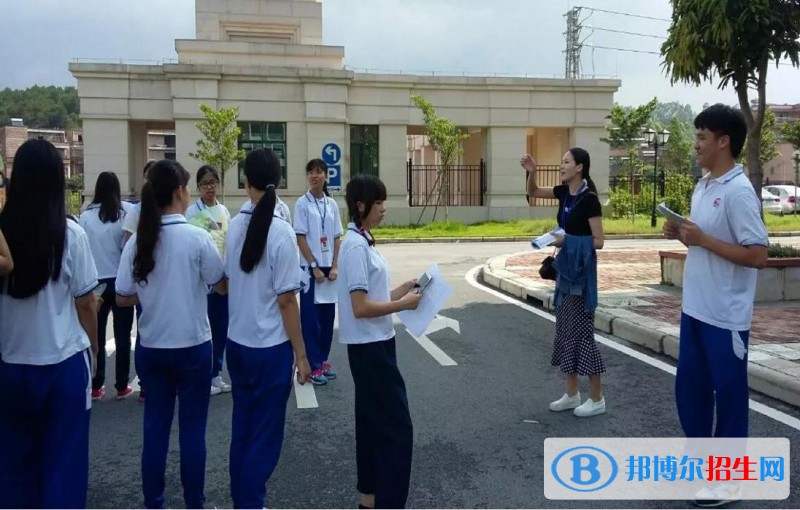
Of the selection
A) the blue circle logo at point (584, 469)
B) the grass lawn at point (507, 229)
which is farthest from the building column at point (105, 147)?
the blue circle logo at point (584, 469)

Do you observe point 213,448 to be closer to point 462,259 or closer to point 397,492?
point 397,492

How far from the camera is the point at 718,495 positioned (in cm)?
397

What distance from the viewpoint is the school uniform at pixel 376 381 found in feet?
11.5

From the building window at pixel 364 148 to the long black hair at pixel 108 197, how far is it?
2366 cm

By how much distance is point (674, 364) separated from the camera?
7.15 m

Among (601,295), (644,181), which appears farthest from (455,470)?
(644,181)

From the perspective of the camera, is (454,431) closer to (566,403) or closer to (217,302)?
(566,403)

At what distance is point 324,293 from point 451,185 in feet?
85.5

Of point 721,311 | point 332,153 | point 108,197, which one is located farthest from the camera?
point 332,153

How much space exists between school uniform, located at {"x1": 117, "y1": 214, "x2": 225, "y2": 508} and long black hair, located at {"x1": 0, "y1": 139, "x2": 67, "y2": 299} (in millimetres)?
700

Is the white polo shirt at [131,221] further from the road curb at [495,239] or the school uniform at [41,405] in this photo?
the road curb at [495,239]

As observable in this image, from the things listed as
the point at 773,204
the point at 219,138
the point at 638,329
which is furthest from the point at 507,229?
the point at 638,329

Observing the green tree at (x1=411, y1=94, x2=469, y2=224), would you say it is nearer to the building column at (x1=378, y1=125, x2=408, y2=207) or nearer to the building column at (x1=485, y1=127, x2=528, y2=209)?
the building column at (x1=378, y1=125, x2=408, y2=207)

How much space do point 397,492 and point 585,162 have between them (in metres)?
3.00
